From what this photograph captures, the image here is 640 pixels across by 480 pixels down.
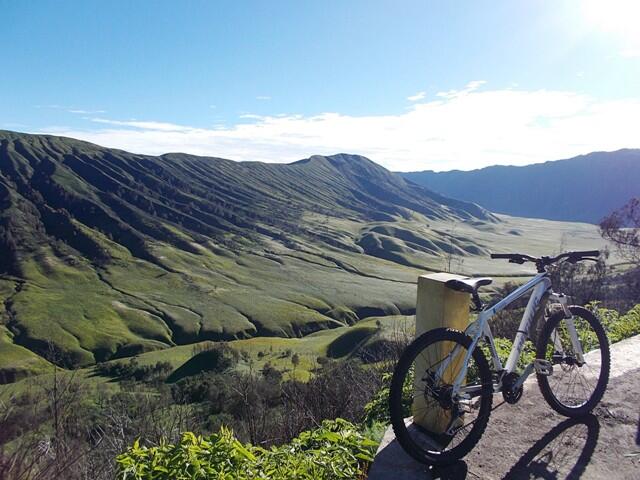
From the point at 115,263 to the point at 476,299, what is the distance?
153 metres

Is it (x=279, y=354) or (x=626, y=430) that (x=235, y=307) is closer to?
(x=279, y=354)

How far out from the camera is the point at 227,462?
12.3 feet

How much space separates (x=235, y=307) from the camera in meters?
118

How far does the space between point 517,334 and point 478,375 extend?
1.98 feet

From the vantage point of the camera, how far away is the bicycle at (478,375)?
4.56m

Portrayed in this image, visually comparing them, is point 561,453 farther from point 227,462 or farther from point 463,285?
point 227,462

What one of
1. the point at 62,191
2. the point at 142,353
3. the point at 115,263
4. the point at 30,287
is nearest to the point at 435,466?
the point at 142,353

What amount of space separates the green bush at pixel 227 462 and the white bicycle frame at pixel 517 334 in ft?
3.46

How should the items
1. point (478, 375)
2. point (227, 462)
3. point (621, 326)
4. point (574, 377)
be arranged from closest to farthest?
point (227, 462), point (478, 375), point (574, 377), point (621, 326)

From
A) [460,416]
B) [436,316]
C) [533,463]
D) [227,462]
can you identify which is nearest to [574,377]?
[533,463]

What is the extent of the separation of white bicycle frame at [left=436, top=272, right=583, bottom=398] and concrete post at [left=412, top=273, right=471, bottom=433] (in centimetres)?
26

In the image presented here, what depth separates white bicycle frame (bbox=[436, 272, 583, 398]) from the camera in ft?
15.4

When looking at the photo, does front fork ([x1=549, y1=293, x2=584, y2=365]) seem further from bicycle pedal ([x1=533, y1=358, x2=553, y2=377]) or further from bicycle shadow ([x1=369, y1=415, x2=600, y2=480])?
bicycle shadow ([x1=369, y1=415, x2=600, y2=480])

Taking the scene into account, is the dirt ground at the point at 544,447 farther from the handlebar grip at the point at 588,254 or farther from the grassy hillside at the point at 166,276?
the grassy hillside at the point at 166,276
